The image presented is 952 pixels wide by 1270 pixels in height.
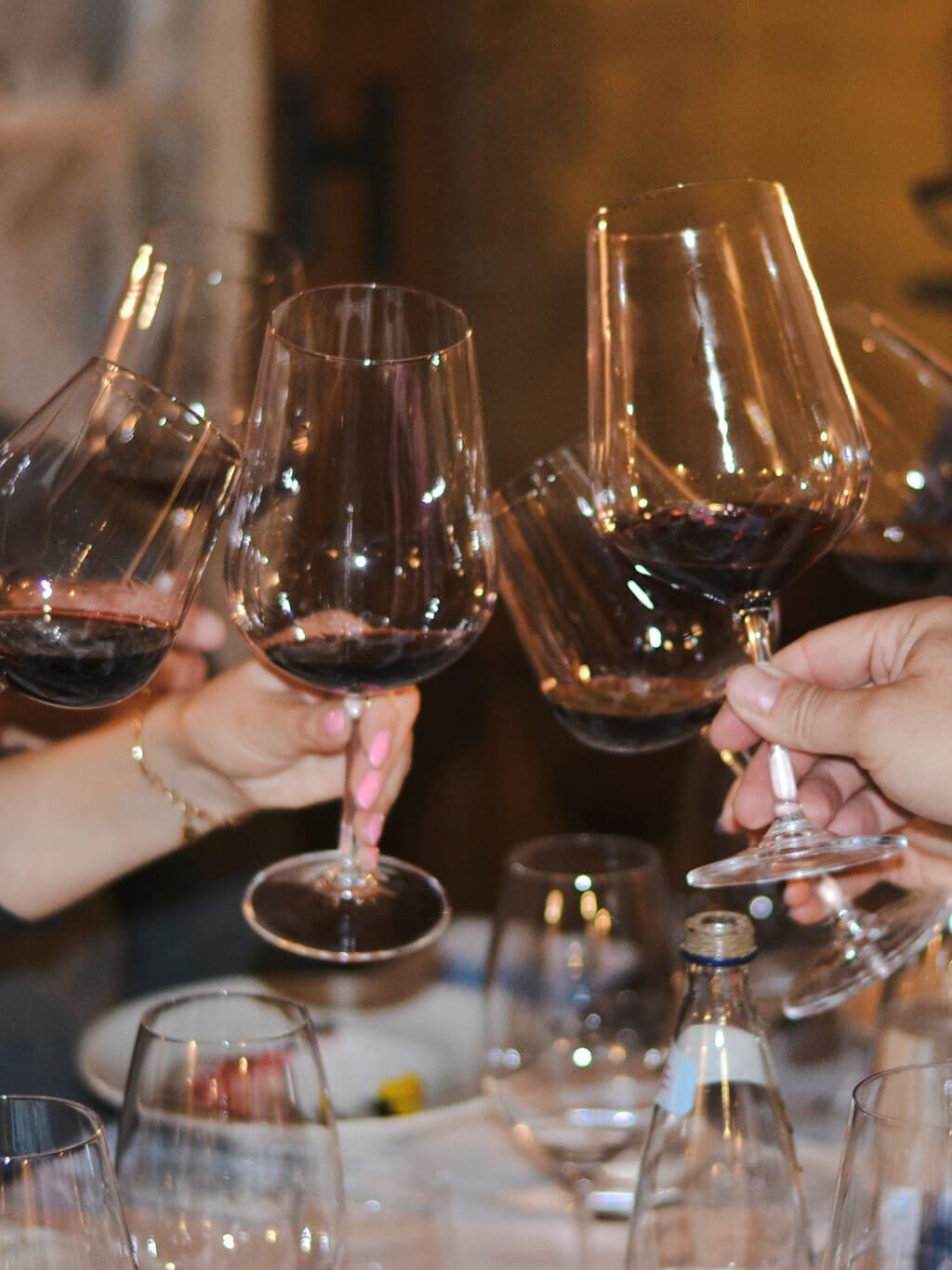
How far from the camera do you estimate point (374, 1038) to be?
1218mm

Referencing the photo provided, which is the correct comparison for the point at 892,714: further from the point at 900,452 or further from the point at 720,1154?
the point at 900,452

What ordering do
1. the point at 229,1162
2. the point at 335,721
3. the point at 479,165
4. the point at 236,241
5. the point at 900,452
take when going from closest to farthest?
the point at 229,1162 → the point at 335,721 → the point at 900,452 → the point at 236,241 → the point at 479,165

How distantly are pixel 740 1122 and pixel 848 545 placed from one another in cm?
52

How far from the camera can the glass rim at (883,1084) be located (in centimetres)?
49

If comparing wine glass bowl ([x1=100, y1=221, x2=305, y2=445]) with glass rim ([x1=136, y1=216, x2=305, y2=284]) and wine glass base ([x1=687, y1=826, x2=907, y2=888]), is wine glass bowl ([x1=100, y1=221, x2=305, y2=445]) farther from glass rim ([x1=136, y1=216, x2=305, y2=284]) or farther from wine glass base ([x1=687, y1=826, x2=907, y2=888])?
wine glass base ([x1=687, y1=826, x2=907, y2=888])

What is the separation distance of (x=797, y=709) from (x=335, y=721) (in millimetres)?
326

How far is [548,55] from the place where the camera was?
333 centimetres

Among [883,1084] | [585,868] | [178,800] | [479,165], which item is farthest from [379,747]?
[479,165]

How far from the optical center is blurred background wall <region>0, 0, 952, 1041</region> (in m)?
2.67

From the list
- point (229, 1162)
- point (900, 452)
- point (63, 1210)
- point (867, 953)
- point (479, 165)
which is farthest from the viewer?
point (479, 165)

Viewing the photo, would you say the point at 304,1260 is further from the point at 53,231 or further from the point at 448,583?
the point at 53,231

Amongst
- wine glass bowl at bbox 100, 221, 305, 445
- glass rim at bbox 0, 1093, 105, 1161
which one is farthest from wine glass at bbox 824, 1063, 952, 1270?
wine glass bowl at bbox 100, 221, 305, 445

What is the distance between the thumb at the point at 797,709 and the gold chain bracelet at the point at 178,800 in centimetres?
54

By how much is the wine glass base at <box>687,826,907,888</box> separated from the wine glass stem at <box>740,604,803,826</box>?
48 mm
